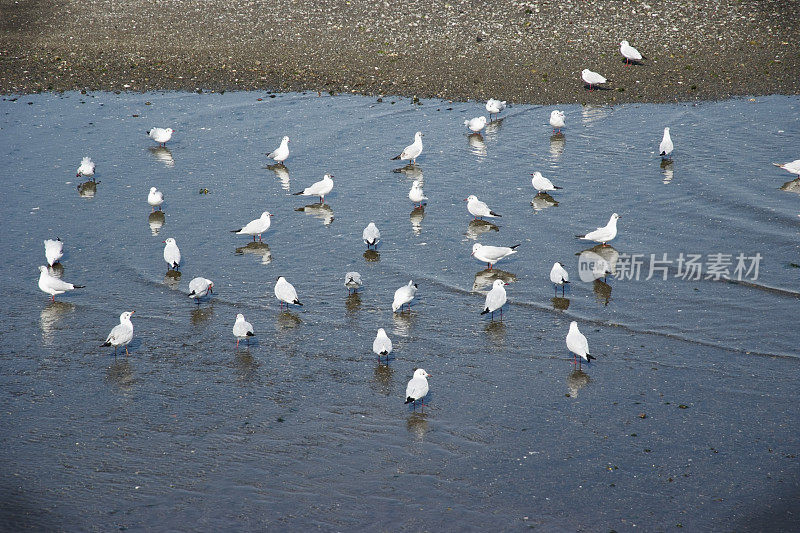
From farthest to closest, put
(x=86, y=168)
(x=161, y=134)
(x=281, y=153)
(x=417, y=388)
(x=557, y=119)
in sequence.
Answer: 1. (x=557, y=119)
2. (x=161, y=134)
3. (x=281, y=153)
4. (x=86, y=168)
5. (x=417, y=388)

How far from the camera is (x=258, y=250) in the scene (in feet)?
56.3

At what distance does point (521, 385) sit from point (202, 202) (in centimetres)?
1086

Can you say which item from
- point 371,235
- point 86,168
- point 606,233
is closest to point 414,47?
point 86,168

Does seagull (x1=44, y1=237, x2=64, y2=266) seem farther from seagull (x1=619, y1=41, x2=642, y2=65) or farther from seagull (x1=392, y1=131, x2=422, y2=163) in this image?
seagull (x1=619, y1=41, x2=642, y2=65)

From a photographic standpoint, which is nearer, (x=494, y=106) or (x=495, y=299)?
(x=495, y=299)

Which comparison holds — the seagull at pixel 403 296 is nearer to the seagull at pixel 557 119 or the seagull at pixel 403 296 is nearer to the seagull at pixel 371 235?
the seagull at pixel 371 235

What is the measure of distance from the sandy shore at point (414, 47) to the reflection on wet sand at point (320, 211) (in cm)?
942

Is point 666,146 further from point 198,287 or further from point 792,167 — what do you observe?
point 198,287

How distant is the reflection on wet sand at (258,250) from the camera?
659 inches

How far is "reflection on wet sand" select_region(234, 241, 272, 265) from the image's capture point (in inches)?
659

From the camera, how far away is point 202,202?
19.6 m

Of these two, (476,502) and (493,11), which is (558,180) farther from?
(493,11)

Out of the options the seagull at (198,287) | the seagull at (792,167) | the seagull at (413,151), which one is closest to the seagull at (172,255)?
the seagull at (198,287)

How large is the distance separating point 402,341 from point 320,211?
6.79m
